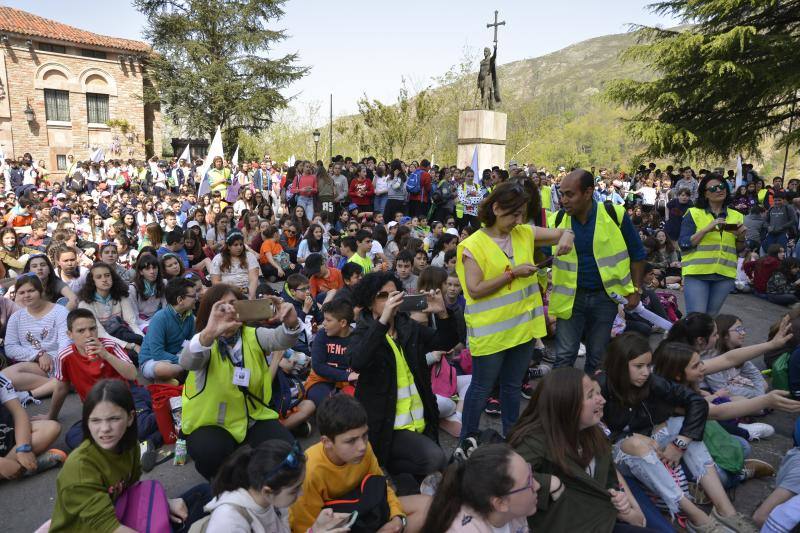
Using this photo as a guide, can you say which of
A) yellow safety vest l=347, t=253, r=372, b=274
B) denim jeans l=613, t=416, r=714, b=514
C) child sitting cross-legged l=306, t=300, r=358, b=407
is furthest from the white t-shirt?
denim jeans l=613, t=416, r=714, b=514

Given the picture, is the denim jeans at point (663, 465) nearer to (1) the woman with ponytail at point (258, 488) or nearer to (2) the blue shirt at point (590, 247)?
(2) the blue shirt at point (590, 247)

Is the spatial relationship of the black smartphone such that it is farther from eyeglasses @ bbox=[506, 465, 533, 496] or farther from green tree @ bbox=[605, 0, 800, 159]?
green tree @ bbox=[605, 0, 800, 159]

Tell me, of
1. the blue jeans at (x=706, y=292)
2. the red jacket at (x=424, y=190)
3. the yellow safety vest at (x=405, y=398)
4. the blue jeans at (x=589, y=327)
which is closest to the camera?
the yellow safety vest at (x=405, y=398)

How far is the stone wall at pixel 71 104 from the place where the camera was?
27.1 meters

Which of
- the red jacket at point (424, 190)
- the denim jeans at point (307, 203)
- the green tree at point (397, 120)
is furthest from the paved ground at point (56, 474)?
the green tree at point (397, 120)

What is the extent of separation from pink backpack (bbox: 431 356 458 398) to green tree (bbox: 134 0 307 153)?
2938cm

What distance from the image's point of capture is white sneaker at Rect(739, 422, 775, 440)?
432 cm

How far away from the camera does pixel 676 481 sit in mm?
3289

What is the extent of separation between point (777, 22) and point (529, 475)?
78.1 feet

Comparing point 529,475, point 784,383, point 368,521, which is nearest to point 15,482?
point 368,521

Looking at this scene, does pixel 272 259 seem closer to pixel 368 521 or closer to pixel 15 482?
pixel 15 482

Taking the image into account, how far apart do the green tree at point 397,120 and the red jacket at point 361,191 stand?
13539mm

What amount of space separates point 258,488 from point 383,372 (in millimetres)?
1054

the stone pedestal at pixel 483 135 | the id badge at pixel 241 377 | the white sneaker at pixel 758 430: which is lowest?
the white sneaker at pixel 758 430
